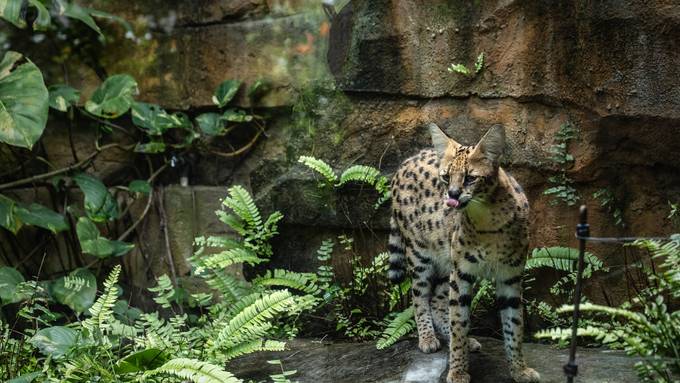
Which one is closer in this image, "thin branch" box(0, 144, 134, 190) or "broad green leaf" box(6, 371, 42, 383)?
"broad green leaf" box(6, 371, 42, 383)

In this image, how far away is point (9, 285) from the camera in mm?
7332

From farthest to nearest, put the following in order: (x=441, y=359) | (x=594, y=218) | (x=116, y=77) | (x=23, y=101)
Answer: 1. (x=116, y=77)
2. (x=23, y=101)
3. (x=594, y=218)
4. (x=441, y=359)

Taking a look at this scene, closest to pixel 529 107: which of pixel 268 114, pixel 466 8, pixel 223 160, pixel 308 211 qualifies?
pixel 466 8

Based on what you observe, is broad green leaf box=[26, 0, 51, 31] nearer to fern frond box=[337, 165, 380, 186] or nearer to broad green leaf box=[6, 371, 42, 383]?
fern frond box=[337, 165, 380, 186]

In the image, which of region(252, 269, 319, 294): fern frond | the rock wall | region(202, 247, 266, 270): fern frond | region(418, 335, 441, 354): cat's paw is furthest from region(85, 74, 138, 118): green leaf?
region(418, 335, 441, 354): cat's paw

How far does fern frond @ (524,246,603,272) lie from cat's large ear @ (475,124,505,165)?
4.65ft

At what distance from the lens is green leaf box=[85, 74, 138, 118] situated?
7.88m

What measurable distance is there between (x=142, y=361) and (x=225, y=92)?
10.8 feet

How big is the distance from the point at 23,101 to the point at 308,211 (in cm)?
271

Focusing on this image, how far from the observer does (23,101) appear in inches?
285

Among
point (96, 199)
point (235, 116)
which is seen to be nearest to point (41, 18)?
point (96, 199)

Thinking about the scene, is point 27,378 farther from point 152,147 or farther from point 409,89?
point 409,89

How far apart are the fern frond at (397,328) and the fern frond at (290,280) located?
81 centimetres

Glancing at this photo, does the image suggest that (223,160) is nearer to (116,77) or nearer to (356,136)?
(116,77)
